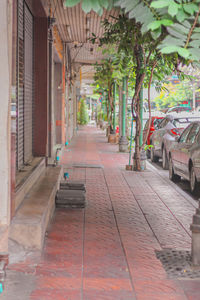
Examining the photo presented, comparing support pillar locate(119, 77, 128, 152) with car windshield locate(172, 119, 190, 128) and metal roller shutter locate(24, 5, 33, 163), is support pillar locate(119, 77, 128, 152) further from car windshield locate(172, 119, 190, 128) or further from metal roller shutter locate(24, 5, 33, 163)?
metal roller shutter locate(24, 5, 33, 163)

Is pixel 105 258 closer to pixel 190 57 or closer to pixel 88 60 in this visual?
pixel 190 57

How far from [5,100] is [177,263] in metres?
2.66

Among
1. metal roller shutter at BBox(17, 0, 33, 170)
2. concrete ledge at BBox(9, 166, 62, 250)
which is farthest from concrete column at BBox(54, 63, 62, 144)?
concrete ledge at BBox(9, 166, 62, 250)

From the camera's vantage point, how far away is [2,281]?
4.86 meters

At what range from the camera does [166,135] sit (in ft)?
50.4

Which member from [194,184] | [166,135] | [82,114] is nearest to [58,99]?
[166,135]

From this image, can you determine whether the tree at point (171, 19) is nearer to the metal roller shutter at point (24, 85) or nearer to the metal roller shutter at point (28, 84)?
the metal roller shutter at point (24, 85)

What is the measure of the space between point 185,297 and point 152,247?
1645mm

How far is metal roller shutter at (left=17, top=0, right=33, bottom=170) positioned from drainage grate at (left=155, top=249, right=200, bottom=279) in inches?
139

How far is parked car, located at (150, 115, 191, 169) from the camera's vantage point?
49.7 feet

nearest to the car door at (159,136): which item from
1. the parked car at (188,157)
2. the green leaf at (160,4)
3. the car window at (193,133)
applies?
the parked car at (188,157)

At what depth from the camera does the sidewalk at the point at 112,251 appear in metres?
4.74

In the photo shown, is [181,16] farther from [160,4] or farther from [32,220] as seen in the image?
[32,220]

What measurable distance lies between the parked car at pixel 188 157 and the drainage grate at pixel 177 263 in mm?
4503
